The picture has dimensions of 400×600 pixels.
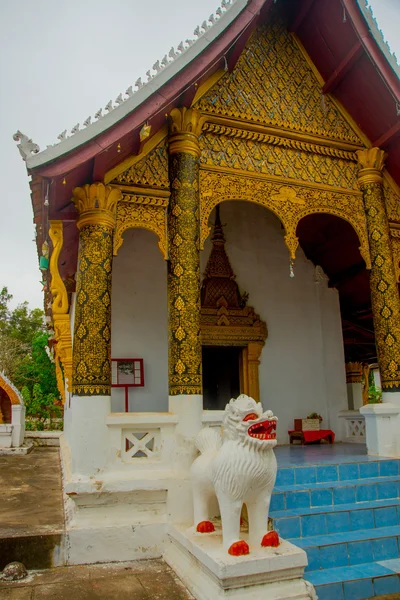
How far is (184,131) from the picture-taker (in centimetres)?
491

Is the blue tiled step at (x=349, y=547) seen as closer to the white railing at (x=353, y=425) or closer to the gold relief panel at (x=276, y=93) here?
the white railing at (x=353, y=425)

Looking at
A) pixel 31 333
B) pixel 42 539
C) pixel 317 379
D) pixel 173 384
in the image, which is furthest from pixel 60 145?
pixel 31 333

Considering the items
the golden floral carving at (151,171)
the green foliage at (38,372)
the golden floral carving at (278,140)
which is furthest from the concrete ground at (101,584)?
the green foliage at (38,372)

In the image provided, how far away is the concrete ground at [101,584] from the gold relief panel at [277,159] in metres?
3.71

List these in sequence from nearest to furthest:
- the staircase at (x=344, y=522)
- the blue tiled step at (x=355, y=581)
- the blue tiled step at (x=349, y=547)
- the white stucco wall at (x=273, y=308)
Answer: the blue tiled step at (x=355, y=581)
the staircase at (x=344, y=522)
the blue tiled step at (x=349, y=547)
the white stucco wall at (x=273, y=308)

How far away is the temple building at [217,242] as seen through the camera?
13.6ft

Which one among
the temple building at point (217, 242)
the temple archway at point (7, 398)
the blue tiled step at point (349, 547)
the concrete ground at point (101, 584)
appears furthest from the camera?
the temple archway at point (7, 398)

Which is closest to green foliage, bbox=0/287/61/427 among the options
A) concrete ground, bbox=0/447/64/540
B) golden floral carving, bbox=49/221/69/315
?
concrete ground, bbox=0/447/64/540

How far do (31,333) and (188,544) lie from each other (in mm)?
28632

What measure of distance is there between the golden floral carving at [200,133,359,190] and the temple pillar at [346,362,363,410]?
558cm

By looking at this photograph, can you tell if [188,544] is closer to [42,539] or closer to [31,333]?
[42,539]

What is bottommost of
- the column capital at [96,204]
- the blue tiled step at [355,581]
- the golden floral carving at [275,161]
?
the blue tiled step at [355,581]

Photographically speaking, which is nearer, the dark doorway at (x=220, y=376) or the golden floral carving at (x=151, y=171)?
the golden floral carving at (x=151, y=171)

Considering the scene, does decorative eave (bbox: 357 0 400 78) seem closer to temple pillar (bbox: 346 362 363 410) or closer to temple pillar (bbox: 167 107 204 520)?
temple pillar (bbox: 167 107 204 520)
